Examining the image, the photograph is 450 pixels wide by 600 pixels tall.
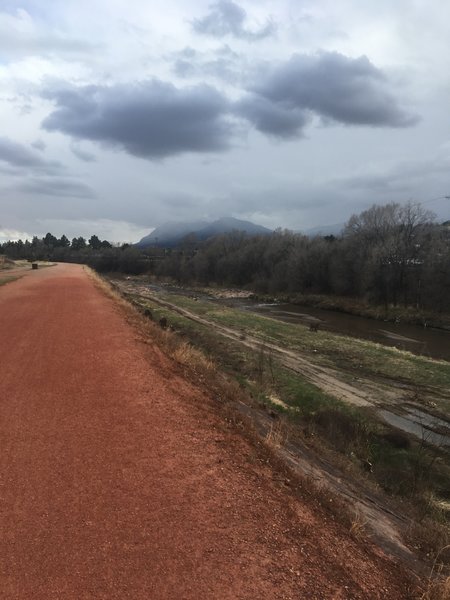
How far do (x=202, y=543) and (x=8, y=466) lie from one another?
2740 mm

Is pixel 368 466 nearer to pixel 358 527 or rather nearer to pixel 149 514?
pixel 358 527

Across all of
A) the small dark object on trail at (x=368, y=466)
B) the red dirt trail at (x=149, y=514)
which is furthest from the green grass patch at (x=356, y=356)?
the red dirt trail at (x=149, y=514)

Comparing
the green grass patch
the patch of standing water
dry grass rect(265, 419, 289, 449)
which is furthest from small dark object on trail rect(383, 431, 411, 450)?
dry grass rect(265, 419, 289, 449)

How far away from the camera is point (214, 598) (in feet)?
12.3

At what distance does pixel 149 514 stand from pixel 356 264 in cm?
6002

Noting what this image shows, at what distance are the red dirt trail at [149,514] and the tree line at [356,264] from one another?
1787 inches

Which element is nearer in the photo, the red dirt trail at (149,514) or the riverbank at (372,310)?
the red dirt trail at (149,514)

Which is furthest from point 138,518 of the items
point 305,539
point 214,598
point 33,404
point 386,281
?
point 386,281

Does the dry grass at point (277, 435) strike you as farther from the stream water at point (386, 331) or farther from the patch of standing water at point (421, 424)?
the stream water at point (386, 331)

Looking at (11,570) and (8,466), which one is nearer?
(11,570)

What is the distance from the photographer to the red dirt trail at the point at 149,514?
3.90 meters

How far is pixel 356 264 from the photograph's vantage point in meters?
61.2

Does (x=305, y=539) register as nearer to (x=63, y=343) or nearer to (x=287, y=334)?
(x=63, y=343)

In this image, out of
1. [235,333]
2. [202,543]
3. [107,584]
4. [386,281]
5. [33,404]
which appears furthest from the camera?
[386,281]
